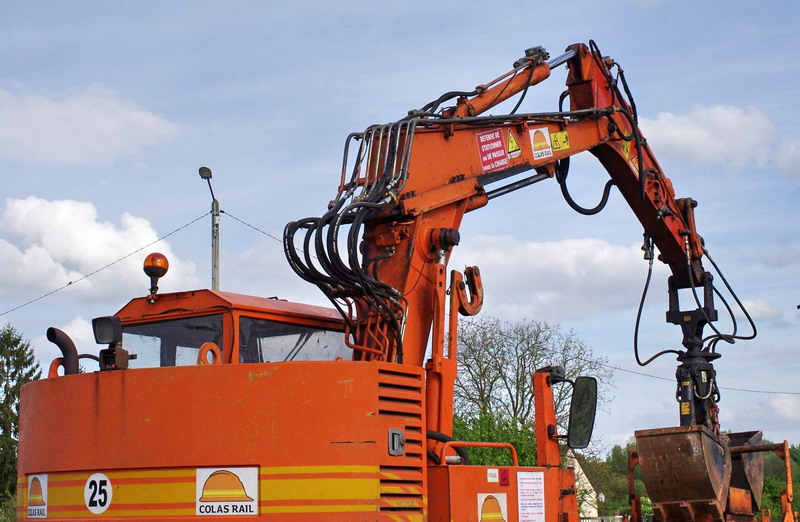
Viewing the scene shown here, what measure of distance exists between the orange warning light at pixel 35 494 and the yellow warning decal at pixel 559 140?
16.9 feet

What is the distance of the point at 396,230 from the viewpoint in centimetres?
744

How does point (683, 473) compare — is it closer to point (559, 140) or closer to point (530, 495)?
point (530, 495)

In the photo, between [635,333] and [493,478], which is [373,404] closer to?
[493,478]

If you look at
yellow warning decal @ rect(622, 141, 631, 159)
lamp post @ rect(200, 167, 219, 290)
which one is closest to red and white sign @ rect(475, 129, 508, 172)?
yellow warning decal @ rect(622, 141, 631, 159)

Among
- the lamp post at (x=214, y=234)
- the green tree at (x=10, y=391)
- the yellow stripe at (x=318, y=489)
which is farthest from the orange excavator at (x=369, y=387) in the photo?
the green tree at (x=10, y=391)

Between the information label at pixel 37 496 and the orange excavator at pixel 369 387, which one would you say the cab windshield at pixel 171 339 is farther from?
→ the information label at pixel 37 496

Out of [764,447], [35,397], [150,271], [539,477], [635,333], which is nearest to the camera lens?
[35,397]

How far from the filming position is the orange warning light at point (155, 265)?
763 cm

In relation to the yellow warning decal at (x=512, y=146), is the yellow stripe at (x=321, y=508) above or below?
below

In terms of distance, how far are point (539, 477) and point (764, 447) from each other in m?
3.98

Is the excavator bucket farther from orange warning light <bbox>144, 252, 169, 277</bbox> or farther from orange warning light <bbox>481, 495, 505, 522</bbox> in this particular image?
orange warning light <bbox>144, 252, 169, 277</bbox>

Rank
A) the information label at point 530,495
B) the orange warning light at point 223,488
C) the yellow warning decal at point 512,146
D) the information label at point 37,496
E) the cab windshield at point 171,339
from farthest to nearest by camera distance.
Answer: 1. the yellow warning decal at point 512,146
2. the cab windshield at point 171,339
3. the information label at point 530,495
4. the information label at point 37,496
5. the orange warning light at point 223,488

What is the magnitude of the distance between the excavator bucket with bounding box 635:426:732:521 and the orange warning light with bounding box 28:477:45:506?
17.7 ft

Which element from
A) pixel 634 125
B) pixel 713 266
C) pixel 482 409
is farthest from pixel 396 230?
pixel 482 409
